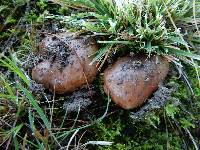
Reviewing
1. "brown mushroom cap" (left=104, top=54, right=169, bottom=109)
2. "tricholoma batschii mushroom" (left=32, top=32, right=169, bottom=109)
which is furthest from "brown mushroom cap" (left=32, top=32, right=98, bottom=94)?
"brown mushroom cap" (left=104, top=54, right=169, bottom=109)

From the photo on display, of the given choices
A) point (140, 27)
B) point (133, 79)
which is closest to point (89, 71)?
point (133, 79)

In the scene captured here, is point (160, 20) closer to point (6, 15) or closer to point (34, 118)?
point (34, 118)

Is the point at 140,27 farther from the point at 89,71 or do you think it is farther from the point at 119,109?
the point at 119,109

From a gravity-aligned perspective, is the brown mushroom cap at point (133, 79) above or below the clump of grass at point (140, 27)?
below

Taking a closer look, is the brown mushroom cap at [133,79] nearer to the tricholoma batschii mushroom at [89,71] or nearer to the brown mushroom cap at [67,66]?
the tricholoma batschii mushroom at [89,71]

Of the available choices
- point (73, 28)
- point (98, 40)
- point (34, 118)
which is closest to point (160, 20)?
point (98, 40)

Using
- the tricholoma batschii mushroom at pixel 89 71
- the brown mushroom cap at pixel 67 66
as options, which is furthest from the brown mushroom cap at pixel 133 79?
the brown mushroom cap at pixel 67 66
